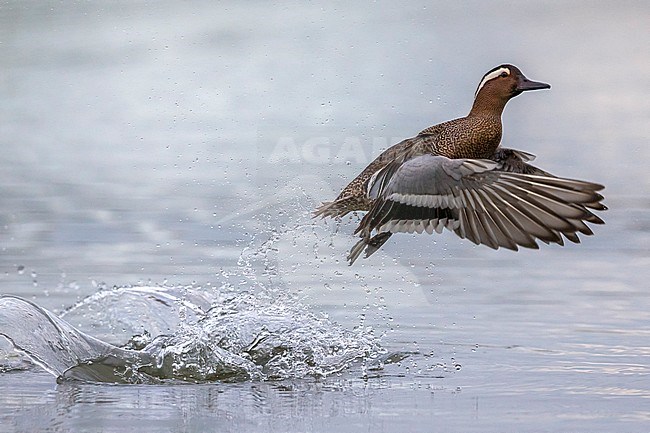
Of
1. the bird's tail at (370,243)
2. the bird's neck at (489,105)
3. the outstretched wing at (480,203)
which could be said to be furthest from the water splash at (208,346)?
the bird's neck at (489,105)

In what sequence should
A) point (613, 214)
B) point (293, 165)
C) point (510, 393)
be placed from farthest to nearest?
point (293, 165), point (613, 214), point (510, 393)

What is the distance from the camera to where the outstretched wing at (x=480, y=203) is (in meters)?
5.34

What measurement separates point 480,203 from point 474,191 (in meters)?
0.06

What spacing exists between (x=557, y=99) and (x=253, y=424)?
24.3 ft

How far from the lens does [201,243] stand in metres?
8.55

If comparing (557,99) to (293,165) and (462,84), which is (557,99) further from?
(293,165)

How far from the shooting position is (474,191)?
5.62 meters

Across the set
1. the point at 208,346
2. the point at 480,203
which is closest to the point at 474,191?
the point at 480,203

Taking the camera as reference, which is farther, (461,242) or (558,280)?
(461,242)

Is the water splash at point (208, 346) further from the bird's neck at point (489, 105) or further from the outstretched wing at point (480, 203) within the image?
the bird's neck at point (489, 105)

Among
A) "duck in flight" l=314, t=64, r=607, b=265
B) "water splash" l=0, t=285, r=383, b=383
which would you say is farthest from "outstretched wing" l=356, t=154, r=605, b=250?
"water splash" l=0, t=285, r=383, b=383

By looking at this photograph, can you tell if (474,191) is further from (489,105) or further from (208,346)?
(208,346)

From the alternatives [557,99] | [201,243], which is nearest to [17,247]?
[201,243]

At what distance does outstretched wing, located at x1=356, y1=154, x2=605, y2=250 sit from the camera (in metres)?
5.34
